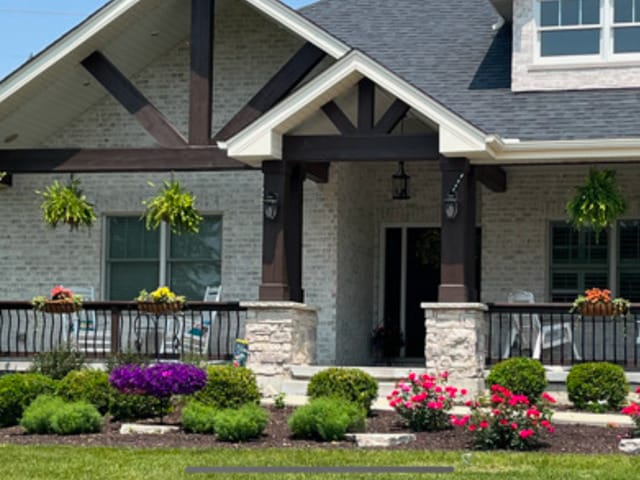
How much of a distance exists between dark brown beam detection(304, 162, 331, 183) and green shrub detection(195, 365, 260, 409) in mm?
4370

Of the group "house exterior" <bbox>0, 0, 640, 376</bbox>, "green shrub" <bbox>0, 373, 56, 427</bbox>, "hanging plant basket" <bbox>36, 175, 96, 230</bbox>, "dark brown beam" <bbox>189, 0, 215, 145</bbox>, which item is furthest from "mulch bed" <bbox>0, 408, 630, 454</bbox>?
"dark brown beam" <bbox>189, 0, 215, 145</bbox>

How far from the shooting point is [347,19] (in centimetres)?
2091

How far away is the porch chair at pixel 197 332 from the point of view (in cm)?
1830

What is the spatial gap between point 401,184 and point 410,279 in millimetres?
1749

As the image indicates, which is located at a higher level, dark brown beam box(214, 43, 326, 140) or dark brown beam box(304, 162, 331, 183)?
dark brown beam box(214, 43, 326, 140)

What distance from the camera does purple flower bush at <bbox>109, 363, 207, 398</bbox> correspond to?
14.4 metres

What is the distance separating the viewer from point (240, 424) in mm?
13312

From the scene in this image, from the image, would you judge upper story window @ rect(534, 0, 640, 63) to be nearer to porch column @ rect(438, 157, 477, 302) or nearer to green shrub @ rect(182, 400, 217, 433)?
porch column @ rect(438, 157, 477, 302)

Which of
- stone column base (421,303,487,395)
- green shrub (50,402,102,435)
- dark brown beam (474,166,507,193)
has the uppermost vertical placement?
dark brown beam (474,166,507,193)

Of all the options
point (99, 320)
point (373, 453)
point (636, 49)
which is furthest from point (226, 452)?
point (636, 49)

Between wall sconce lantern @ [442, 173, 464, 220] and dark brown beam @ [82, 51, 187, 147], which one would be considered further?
dark brown beam @ [82, 51, 187, 147]

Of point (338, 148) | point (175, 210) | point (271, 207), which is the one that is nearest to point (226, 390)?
point (271, 207)

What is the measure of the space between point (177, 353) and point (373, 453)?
20.2 feet

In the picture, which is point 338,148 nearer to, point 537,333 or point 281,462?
point 537,333
